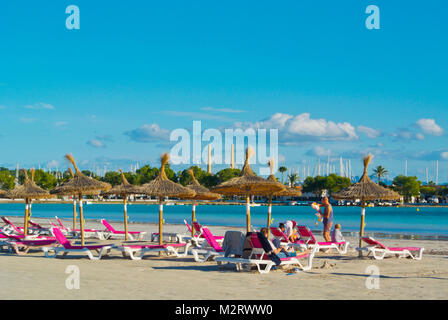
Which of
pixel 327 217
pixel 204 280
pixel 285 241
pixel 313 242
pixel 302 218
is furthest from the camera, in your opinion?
pixel 302 218

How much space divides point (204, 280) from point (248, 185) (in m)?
4.96

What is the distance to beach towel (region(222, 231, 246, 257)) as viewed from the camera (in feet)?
36.3

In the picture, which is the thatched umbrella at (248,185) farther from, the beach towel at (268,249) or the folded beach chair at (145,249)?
the beach towel at (268,249)

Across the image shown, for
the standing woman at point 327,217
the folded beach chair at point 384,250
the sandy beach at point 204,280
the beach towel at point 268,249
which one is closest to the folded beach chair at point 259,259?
the beach towel at point 268,249

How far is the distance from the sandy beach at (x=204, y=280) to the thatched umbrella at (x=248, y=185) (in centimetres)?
234

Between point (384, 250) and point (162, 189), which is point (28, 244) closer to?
point (162, 189)

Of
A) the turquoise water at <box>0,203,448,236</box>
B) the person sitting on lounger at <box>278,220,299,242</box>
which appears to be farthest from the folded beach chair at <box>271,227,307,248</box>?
the turquoise water at <box>0,203,448,236</box>

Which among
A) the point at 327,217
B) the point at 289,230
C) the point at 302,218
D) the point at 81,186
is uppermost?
the point at 81,186

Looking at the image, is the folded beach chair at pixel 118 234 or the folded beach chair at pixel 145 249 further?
the folded beach chair at pixel 118 234

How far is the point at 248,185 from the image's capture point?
1402 cm

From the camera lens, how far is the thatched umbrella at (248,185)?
13.9m

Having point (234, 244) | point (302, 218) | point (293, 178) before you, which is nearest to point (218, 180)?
point (293, 178)
